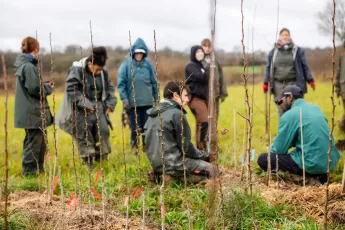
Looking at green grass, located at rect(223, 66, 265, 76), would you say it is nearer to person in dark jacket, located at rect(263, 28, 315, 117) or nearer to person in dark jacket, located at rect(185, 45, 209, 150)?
person in dark jacket, located at rect(185, 45, 209, 150)

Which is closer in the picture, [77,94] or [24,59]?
[24,59]

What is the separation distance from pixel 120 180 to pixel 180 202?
1.04 meters

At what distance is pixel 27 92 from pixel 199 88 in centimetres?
263

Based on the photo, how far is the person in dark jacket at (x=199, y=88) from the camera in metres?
6.57

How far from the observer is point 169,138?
183 inches

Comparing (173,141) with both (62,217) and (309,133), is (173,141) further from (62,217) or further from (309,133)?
(62,217)

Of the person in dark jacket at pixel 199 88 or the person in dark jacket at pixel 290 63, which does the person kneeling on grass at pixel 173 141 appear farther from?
the person in dark jacket at pixel 290 63

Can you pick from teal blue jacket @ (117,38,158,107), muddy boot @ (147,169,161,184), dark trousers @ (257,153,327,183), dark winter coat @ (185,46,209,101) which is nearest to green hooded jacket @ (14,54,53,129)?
teal blue jacket @ (117,38,158,107)

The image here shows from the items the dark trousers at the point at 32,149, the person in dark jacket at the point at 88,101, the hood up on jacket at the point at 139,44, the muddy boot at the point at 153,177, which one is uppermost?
the hood up on jacket at the point at 139,44

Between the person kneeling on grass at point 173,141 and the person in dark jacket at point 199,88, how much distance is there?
169 centimetres

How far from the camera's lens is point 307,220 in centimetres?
342

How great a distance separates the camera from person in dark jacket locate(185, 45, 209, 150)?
21.5 feet

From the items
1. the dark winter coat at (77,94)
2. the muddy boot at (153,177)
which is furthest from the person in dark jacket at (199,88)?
the muddy boot at (153,177)

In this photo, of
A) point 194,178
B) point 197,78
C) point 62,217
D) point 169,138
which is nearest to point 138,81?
point 197,78
